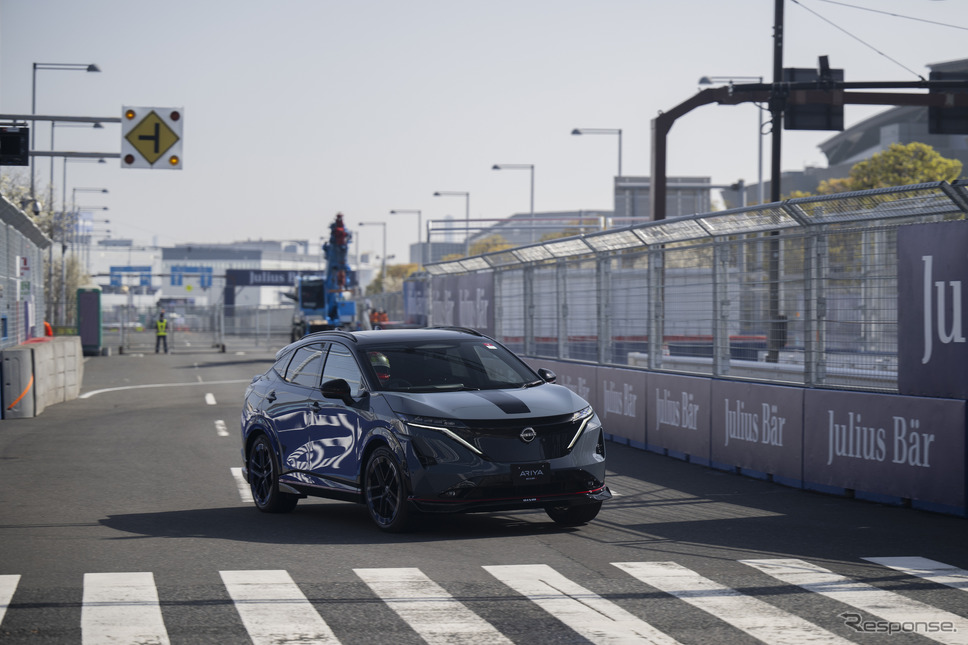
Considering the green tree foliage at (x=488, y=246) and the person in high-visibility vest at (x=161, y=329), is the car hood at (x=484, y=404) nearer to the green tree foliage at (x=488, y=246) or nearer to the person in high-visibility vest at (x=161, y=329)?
the person in high-visibility vest at (x=161, y=329)

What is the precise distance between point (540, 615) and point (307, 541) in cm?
312

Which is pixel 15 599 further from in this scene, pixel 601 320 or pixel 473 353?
pixel 601 320

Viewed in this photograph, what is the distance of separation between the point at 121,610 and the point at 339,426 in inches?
137

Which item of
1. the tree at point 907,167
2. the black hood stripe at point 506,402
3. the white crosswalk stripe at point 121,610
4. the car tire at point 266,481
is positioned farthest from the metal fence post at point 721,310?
the tree at point 907,167

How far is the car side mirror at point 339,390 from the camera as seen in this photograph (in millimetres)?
10164

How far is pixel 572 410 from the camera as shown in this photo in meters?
9.79

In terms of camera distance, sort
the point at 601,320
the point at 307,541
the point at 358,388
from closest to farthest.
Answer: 1. the point at 307,541
2. the point at 358,388
3. the point at 601,320

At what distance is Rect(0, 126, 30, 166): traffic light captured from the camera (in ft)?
69.1

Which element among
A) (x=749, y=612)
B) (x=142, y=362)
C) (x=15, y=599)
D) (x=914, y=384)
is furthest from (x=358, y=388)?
(x=142, y=362)

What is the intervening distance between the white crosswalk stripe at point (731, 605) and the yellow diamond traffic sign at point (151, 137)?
17972 millimetres

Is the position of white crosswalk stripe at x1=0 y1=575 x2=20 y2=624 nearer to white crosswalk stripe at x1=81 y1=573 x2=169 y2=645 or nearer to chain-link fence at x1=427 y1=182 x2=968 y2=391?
white crosswalk stripe at x1=81 y1=573 x2=169 y2=645

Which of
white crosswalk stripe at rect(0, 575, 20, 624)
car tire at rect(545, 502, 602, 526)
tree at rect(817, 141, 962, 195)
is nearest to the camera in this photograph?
white crosswalk stripe at rect(0, 575, 20, 624)

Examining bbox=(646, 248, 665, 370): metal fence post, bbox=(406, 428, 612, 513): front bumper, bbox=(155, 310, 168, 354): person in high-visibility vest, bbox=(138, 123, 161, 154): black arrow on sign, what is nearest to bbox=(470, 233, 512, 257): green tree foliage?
bbox=(155, 310, 168, 354): person in high-visibility vest

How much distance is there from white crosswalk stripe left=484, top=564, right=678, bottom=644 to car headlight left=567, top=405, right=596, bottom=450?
4.62 ft
